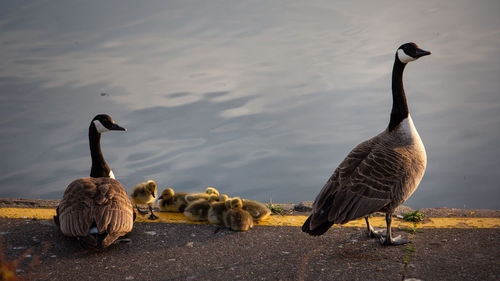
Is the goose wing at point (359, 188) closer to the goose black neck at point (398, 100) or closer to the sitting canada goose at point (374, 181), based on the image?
the sitting canada goose at point (374, 181)

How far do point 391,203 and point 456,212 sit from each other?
171 cm

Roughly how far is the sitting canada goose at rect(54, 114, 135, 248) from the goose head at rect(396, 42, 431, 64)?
3.31 metres

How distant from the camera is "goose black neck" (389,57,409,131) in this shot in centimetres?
488

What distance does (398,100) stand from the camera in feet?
16.3

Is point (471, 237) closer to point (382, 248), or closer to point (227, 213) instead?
point (382, 248)

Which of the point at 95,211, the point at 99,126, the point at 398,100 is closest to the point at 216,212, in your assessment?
the point at 95,211

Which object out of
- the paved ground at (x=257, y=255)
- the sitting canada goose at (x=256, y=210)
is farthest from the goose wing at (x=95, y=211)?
the sitting canada goose at (x=256, y=210)

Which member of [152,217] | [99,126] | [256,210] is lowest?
[152,217]

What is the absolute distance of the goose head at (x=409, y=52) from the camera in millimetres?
4871

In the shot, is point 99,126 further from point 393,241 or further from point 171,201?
point 393,241

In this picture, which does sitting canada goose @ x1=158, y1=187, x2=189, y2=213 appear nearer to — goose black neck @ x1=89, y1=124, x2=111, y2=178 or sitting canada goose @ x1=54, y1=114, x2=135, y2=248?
goose black neck @ x1=89, y1=124, x2=111, y2=178

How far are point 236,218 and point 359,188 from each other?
1379 mm

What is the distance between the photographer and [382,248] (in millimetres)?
4344

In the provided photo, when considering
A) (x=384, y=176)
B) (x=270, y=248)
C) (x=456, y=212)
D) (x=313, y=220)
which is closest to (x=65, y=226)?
(x=270, y=248)
